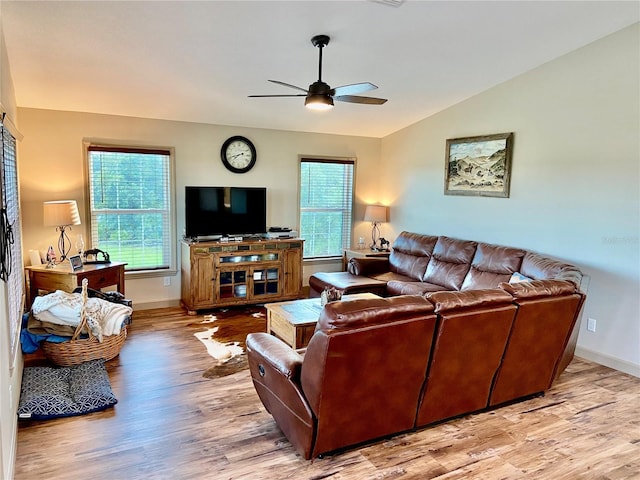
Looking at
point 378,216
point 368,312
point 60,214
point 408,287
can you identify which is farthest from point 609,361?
point 60,214

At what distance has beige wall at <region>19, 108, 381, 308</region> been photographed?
4672 millimetres

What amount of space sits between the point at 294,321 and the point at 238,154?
291 cm

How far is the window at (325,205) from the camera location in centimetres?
637

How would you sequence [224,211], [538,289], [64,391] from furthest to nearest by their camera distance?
[224,211]
[64,391]
[538,289]

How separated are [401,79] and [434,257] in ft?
7.09

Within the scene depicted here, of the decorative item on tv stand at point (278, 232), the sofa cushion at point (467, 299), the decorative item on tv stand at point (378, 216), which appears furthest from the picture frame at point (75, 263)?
the decorative item on tv stand at point (378, 216)

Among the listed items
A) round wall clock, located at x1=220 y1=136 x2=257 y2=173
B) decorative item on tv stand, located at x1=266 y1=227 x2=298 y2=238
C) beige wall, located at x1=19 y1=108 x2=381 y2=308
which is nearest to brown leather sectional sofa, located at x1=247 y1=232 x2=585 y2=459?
decorative item on tv stand, located at x1=266 y1=227 x2=298 y2=238

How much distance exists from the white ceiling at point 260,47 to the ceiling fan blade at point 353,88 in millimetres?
445

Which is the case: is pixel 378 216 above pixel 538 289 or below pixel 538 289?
above

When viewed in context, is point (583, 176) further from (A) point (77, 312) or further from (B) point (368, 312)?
(A) point (77, 312)

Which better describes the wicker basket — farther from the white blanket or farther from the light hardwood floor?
the light hardwood floor

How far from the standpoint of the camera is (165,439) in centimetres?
272

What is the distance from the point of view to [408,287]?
4.97 metres

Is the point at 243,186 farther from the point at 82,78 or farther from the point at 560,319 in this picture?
the point at 560,319
